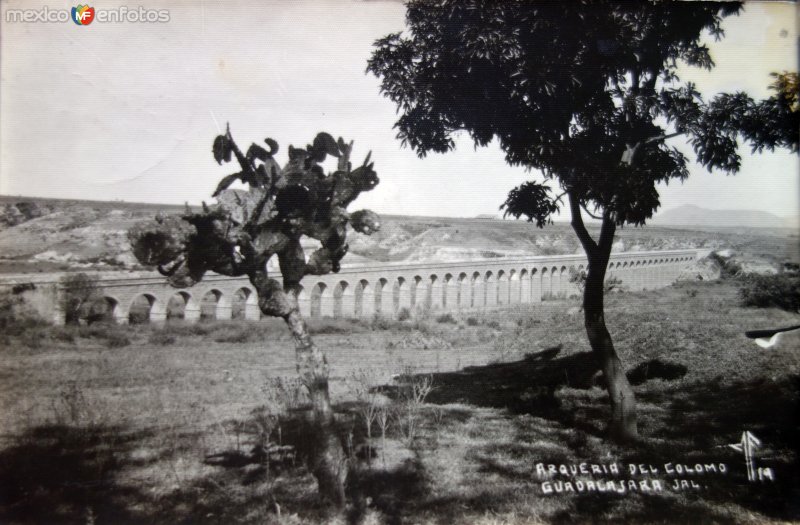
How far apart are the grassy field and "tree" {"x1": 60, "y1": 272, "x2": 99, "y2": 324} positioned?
550 centimetres

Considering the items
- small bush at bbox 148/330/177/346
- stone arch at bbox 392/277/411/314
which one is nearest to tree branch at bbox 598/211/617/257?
small bush at bbox 148/330/177/346

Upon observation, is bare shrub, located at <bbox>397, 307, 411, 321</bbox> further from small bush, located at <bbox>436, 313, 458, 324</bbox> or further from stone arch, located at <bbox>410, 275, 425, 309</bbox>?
stone arch, located at <bbox>410, 275, 425, 309</bbox>

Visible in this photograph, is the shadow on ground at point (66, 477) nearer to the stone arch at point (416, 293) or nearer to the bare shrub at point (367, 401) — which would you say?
the bare shrub at point (367, 401)

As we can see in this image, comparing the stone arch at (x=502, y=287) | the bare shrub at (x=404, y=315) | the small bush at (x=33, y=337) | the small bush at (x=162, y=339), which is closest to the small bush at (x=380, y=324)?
the bare shrub at (x=404, y=315)

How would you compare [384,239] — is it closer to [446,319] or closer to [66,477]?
[446,319]

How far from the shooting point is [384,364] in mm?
12562

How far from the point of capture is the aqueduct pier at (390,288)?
76.8ft

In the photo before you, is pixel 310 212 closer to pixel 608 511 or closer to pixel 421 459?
pixel 421 459

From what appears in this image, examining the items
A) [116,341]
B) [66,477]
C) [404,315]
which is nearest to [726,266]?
[404,315]

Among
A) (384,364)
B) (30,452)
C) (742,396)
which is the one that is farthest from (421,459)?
(384,364)

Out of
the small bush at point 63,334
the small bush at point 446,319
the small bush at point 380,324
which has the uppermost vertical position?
the small bush at point 63,334

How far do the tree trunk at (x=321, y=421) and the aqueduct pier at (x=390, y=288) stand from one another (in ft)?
42.2

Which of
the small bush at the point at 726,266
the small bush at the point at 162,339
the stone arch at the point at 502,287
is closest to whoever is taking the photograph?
the small bush at the point at 162,339

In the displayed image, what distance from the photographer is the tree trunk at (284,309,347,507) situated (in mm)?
4051
